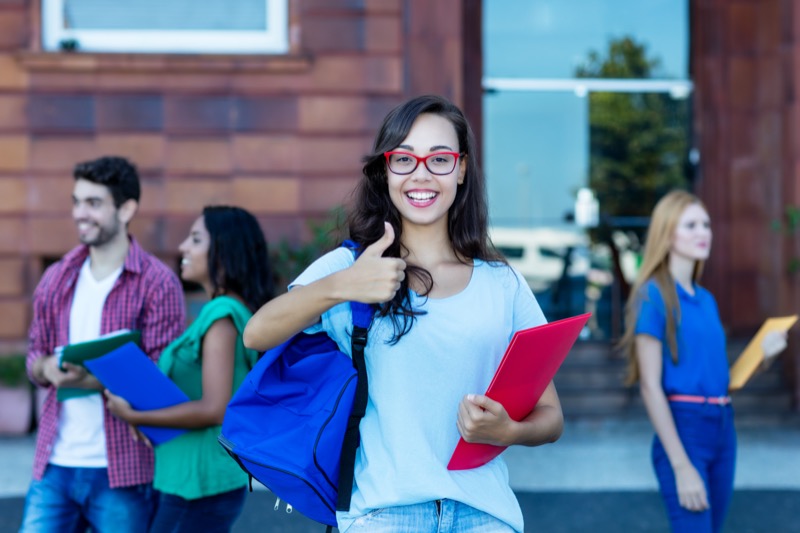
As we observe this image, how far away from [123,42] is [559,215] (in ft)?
14.2

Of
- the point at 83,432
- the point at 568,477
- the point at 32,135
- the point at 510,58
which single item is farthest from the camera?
the point at 510,58

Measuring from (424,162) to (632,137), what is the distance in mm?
7774

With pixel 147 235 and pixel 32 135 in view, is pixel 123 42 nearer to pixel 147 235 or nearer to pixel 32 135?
pixel 32 135

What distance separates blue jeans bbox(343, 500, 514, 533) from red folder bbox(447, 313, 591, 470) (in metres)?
0.09

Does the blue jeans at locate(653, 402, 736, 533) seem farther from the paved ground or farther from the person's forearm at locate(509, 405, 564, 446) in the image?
the paved ground

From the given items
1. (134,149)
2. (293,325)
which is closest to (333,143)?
(134,149)

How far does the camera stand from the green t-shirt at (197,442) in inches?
131

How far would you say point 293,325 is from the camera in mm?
2174

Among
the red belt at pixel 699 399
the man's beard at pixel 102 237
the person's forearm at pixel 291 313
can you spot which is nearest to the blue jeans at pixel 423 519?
the person's forearm at pixel 291 313

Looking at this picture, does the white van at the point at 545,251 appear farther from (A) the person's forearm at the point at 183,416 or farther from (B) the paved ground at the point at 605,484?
(A) the person's forearm at the point at 183,416

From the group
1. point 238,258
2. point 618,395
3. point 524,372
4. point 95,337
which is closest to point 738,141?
point 618,395

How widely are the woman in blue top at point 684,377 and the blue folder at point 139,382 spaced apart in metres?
1.71

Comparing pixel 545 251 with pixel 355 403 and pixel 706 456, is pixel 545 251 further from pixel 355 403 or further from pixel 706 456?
pixel 355 403

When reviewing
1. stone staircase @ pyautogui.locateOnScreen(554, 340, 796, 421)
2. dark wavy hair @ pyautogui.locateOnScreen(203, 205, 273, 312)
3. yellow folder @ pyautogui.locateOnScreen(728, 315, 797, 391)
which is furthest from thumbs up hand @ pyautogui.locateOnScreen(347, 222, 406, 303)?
stone staircase @ pyautogui.locateOnScreen(554, 340, 796, 421)
